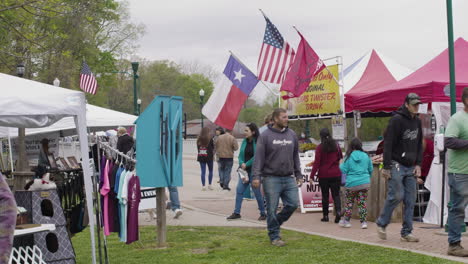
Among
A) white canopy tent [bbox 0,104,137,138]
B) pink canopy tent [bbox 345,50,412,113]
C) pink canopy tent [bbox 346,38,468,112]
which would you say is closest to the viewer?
pink canopy tent [bbox 346,38,468,112]

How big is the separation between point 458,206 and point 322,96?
761cm

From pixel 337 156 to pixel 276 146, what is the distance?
294 cm

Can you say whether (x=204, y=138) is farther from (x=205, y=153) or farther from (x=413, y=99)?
(x=413, y=99)

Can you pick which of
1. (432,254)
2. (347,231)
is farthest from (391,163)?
(347,231)

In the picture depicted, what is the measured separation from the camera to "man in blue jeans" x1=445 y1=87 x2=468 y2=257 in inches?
325

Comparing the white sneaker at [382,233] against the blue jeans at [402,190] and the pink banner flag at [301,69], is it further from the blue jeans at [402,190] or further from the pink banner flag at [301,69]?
the pink banner flag at [301,69]

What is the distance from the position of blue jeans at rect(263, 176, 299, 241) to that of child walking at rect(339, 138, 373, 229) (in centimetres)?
201

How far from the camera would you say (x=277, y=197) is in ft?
31.1

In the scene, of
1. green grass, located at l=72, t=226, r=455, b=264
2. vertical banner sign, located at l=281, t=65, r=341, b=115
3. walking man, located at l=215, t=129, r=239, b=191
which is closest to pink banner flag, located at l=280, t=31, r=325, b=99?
vertical banner sign, located at l=281, t=65, r=341, b=115

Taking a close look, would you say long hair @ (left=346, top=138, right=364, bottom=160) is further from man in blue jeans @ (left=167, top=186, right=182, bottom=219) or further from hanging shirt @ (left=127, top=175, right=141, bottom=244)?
hanging shirt @ (left=127, top=175, right=141, bottom=244)

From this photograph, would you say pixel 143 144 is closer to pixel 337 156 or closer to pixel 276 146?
pixel 276 146

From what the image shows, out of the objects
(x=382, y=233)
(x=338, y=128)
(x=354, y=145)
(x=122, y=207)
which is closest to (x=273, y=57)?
(x=338, y=128)

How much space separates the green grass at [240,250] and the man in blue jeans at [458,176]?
18.7 inches

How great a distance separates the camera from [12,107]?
6.91 m
